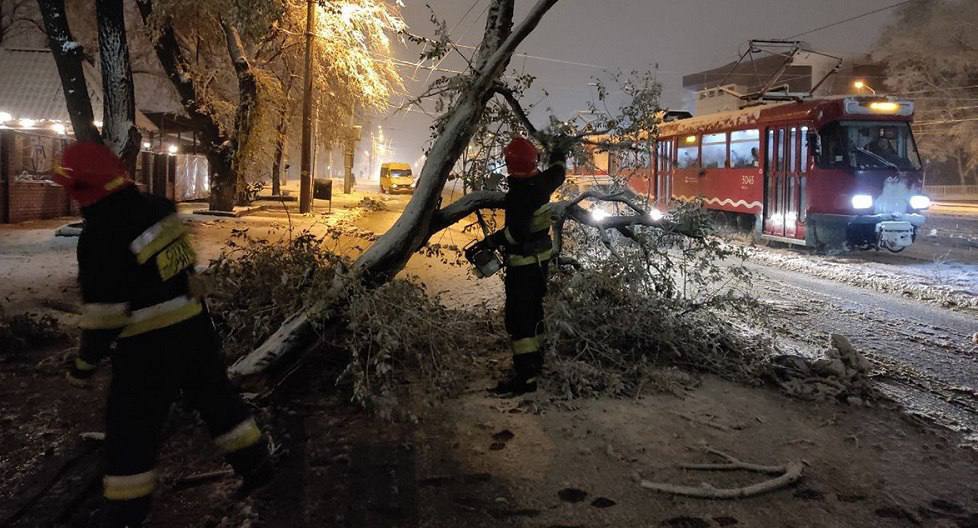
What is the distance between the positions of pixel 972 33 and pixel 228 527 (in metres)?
42.1

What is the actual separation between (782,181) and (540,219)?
1030cm

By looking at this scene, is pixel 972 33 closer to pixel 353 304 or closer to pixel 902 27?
pixel 902 27

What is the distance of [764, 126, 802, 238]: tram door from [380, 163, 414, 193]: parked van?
26.6 meters

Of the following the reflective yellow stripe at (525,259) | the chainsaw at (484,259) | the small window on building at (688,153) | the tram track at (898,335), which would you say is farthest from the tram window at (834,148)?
the reflective yellow stripe at (525,259)

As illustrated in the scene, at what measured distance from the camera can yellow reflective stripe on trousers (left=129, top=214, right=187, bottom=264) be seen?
3.07 metres

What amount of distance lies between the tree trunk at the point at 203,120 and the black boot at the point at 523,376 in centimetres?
1269

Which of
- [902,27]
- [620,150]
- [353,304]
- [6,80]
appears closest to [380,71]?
[6,80]

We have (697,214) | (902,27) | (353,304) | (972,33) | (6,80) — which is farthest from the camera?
(902,27)

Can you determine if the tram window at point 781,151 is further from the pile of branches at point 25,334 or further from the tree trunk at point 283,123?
the tree trunk at point 283,123

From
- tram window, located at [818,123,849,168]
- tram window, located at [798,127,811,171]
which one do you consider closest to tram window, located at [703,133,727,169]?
tram window, located at [798,127,811,171]

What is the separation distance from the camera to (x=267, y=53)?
20.7 m

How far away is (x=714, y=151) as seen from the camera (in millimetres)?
16016

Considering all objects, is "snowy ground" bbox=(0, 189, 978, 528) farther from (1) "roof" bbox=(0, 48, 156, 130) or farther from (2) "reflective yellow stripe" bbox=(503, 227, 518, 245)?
(1) "roof" bbox=(0, 48, 156, 130)

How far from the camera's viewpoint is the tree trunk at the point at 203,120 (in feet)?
51.9
